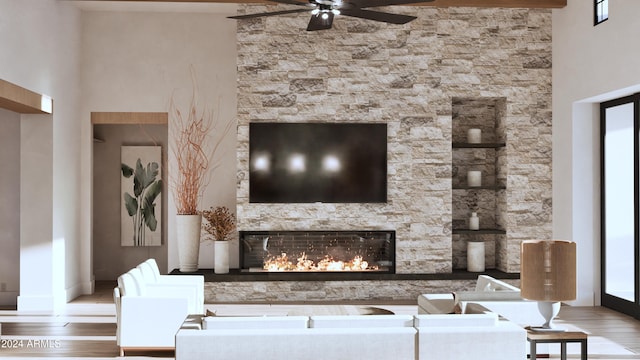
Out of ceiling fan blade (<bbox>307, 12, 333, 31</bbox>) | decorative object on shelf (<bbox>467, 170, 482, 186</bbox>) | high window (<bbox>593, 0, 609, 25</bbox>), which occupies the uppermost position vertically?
high window (<bbox>593, 0, 609, 25</bbox>)

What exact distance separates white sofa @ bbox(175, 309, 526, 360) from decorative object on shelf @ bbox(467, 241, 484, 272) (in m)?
4.65

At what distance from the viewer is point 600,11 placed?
Result: 7.93 m

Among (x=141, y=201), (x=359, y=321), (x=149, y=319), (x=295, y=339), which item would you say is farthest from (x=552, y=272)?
(x=141, y=201)

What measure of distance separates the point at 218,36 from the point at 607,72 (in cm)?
519

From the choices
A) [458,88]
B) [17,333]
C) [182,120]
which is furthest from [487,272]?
[17,333]

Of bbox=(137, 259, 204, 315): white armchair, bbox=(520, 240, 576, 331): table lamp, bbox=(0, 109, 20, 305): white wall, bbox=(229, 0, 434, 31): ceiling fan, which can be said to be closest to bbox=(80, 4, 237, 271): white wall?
bbox=(0, 109, 20, 305): white wall

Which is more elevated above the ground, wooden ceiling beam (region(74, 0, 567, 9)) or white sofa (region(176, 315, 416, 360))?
wooden ceiling beam (region(74, 0, 567, 9))

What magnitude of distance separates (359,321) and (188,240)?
4.84 metres

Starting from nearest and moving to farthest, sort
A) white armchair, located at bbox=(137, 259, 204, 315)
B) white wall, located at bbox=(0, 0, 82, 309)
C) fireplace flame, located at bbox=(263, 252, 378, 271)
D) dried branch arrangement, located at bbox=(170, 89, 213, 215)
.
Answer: white armchair, located at bbox=(137, 259, 204, 315)
white wall, located at bbox=(0, 0, 82, 309)
fireplace flame, located at bbox=(263, 252, 378, 271)
dried branch arrangement, located at bbox=(170, 89, 213, 215)

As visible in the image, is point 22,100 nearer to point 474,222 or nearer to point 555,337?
point 474,222

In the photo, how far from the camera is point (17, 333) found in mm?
6820

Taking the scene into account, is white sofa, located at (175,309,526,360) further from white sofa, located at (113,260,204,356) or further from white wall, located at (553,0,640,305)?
white wall, located at (553,0,640,305)

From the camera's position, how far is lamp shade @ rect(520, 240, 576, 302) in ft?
13.6

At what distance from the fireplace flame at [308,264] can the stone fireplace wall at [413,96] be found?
432 millimetres
